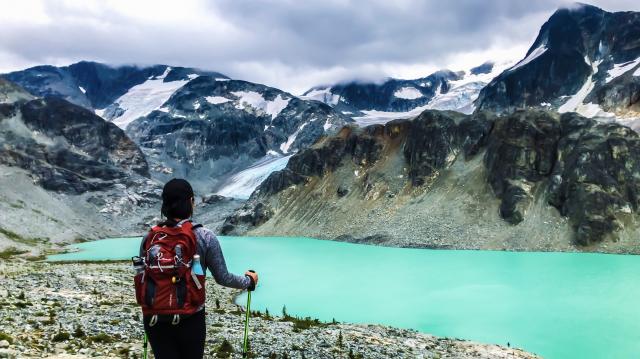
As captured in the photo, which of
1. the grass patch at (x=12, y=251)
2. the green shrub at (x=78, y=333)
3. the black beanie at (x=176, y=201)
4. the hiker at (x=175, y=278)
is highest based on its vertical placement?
the black beanie at (x=176, y=201)

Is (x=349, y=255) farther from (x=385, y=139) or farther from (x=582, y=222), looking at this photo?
(x=385, y=139)

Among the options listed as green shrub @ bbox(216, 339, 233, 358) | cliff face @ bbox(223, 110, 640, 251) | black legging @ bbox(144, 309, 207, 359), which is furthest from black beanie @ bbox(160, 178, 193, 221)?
cliff face @ bbox(223, 110, 640, 251)

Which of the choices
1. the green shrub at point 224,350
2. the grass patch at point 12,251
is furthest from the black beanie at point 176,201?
the grass patch at point 12,251

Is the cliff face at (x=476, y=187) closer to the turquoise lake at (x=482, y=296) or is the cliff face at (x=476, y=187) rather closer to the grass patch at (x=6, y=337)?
the turquoise lake at (x=482, y=296)

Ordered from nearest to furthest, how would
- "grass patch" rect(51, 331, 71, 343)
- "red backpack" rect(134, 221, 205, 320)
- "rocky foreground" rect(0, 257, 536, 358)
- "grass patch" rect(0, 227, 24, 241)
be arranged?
"red backpack" rect(134, 221, 205, 320)
"rocky foreground" rect(0, 257, 536, 358)
"grass patch" rect(51, 331, 71, 343)
"grass patch" rect(0, 227, 24, 241)

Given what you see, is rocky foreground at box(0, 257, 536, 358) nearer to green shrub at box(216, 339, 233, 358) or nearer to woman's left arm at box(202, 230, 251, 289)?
green shrub at box(216, 339, 233, 358)

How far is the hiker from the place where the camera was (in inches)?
275

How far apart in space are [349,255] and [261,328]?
7080cm

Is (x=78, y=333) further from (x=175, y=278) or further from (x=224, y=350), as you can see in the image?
(x=175, y=278)

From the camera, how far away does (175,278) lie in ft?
23.0

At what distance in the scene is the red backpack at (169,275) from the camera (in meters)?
6.98

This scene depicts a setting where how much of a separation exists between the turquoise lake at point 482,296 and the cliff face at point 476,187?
53.5ft

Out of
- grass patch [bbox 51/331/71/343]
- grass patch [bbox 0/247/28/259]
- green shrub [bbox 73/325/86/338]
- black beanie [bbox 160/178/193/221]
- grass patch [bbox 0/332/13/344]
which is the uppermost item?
black beanie [bbox 160/178/193/221]

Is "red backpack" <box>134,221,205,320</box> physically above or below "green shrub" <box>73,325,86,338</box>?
above
